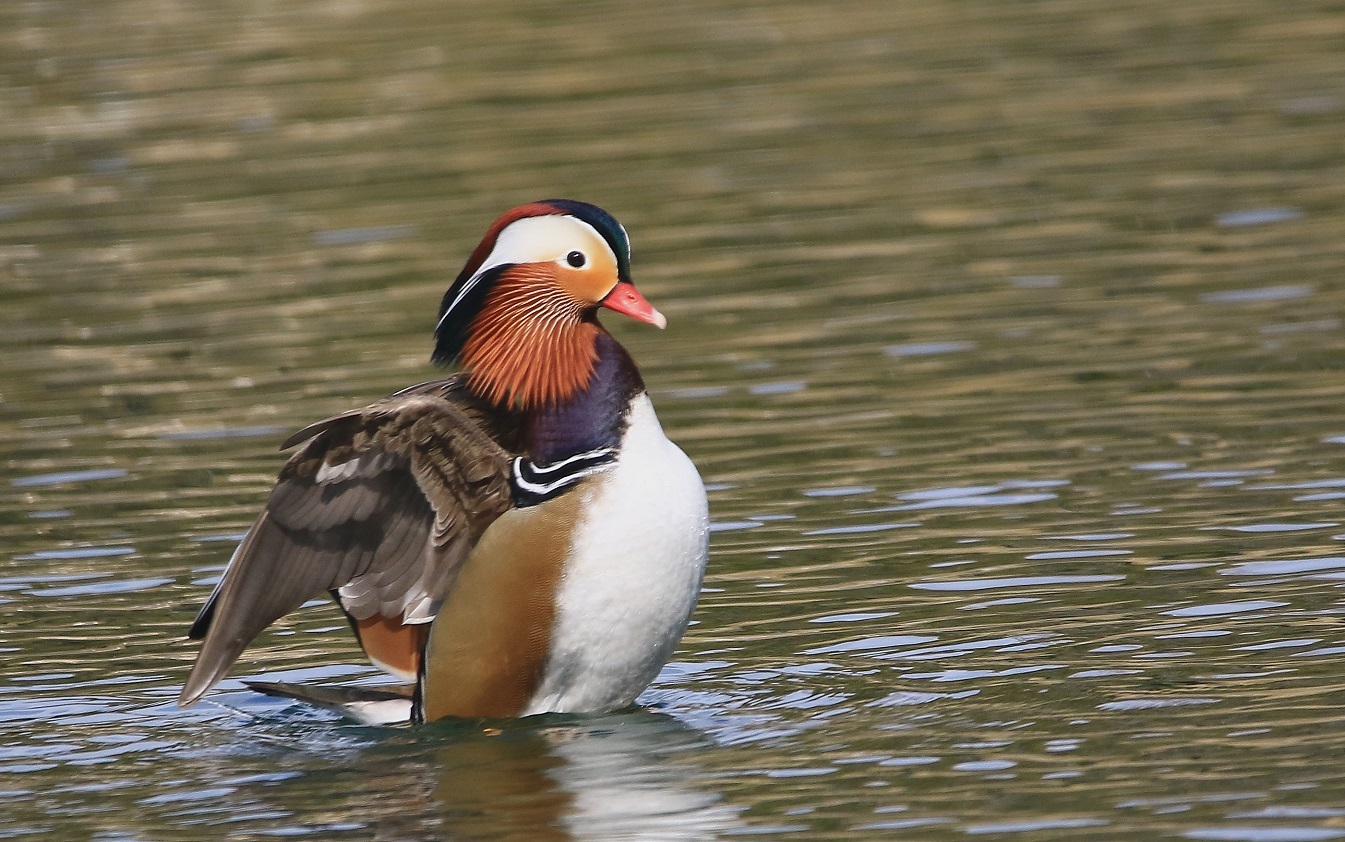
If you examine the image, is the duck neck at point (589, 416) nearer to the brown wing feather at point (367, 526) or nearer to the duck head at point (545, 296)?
the duck head at point (545, 296)

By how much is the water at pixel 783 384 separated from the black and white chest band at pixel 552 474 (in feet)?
2.60

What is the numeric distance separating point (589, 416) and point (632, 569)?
1.89 feet

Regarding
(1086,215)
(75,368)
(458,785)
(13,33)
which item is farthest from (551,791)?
(13,33)

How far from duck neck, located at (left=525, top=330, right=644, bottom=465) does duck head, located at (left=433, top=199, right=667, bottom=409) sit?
0.14 feet

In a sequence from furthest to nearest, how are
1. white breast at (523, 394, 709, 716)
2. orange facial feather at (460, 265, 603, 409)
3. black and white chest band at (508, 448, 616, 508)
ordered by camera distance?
orange facial feather at (460, 265, 603, 409) → black and white chest band at (508, 448, 616, 508) → white breast at (523, 394, 709, 716)

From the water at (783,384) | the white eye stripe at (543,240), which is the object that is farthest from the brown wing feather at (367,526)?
the white eye stripe at (543,240)

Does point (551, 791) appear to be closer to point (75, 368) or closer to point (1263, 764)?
point (1263, 764)

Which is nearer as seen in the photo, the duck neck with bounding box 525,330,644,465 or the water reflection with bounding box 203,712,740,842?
the water reflection with bounding box 203,712,740,842

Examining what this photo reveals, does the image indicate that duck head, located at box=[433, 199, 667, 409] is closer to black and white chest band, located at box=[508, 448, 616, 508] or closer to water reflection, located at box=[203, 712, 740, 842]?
black and white chest band, located at box=[508, 448, 616, 508]

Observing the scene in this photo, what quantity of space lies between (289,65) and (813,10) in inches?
207

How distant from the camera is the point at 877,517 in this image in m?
10.5

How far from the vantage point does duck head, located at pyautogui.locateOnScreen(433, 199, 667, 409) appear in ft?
26.8

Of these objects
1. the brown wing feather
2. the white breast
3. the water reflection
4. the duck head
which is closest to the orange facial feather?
the duck head

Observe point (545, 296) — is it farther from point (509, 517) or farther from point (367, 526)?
point (367, 526)
